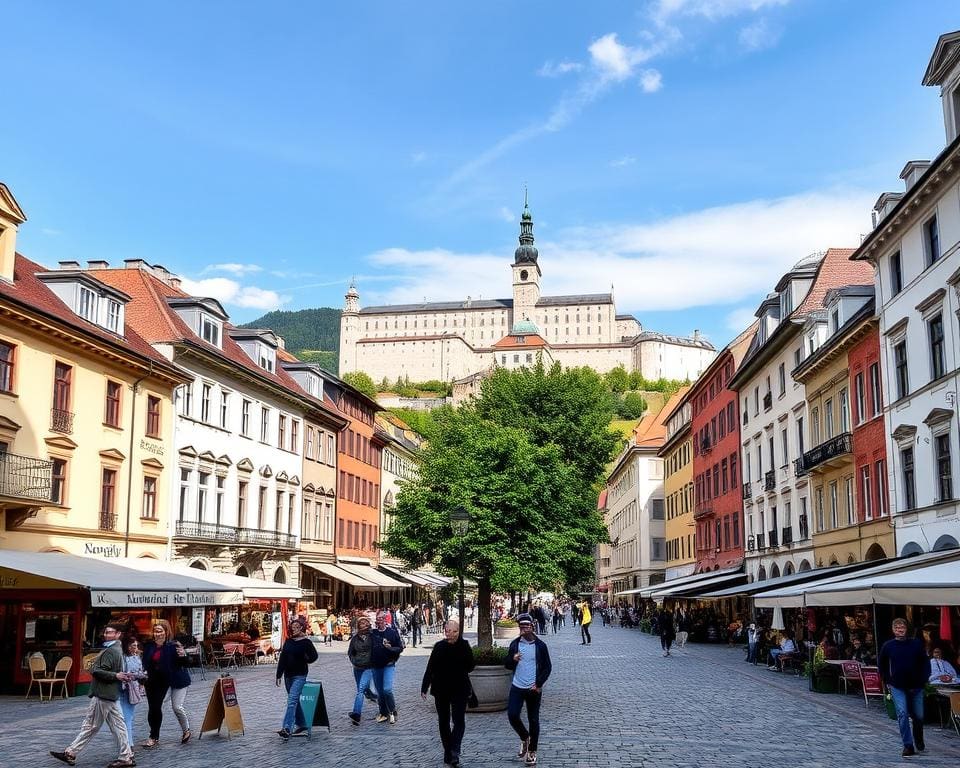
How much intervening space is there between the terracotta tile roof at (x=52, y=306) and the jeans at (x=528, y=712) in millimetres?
17318

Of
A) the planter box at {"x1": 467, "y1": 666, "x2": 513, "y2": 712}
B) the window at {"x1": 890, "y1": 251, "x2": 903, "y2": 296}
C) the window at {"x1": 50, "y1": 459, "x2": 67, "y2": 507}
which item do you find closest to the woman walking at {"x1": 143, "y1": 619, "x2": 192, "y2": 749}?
the planter box at {"x1": 467, "y1": 666, "x2": 513, "y2": 712}

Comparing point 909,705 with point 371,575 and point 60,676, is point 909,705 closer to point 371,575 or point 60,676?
point 60,676

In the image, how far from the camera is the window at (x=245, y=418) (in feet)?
136

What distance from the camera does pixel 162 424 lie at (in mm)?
34625

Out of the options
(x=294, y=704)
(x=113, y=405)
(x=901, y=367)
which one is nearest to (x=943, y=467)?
(x=901, y=367)

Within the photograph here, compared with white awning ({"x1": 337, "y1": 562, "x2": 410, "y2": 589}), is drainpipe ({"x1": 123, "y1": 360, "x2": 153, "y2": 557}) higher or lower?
higher

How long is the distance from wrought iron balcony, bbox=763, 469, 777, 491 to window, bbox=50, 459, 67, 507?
28238 millimetres

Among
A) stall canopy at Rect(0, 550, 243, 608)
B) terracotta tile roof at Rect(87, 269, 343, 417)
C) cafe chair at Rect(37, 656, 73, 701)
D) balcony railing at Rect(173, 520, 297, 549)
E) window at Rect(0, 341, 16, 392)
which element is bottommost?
cafe chair at Rect(37, 656, 73, 701)

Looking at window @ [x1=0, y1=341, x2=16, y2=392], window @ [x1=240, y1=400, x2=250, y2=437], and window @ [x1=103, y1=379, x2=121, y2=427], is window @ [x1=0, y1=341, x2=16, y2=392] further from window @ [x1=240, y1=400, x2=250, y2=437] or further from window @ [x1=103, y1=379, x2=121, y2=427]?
window @ [x1=240, y1=400, x2=250, y2=437]

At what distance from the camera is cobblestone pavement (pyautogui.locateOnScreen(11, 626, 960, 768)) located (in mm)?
13084

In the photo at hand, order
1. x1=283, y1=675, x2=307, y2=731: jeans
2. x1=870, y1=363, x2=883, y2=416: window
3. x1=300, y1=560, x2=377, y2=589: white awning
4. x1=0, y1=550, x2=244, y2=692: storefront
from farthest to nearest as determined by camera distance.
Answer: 1. x1=300, y1=560, x2=377, y2=589: white awning
2. x1=870, y1=363, x2=883, y2=416: window
3. x1=0, y1=550, x2=244, y2=692: storefront
4. x1=283, y1=675, x2=307, y2=731: jeans

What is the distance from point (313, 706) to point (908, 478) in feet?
62.5

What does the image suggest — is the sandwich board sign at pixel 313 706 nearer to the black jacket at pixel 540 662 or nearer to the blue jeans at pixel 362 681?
the blue jeans at pixel 362 681

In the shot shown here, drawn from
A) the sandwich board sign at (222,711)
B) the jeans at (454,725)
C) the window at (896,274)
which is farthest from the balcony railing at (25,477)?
the window at (896,274)
